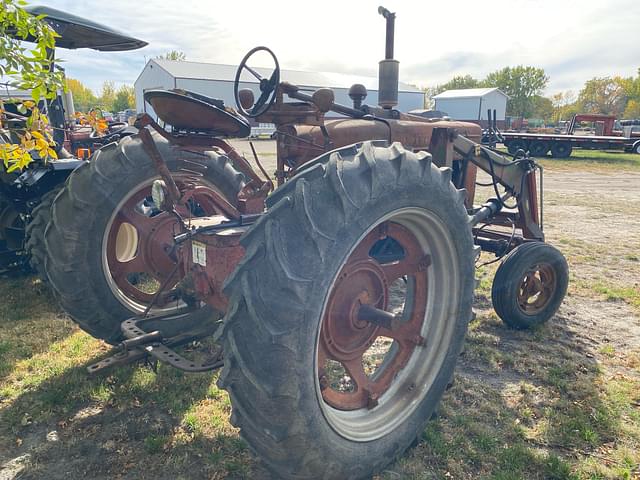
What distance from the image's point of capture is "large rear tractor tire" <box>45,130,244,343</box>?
301 centimetres

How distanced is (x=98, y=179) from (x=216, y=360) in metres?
1.50

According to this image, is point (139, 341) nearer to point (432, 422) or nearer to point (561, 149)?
point (432, 422)

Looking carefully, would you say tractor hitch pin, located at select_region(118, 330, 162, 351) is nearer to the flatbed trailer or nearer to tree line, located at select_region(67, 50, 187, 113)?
the flatbed trailer

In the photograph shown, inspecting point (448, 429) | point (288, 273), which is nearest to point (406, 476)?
point (448, 429)

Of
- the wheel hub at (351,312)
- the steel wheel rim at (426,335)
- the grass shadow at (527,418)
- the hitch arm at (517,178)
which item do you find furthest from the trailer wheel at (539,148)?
the wheel hub at (351,312)

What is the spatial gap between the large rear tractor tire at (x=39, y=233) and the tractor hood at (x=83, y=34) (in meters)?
1.85

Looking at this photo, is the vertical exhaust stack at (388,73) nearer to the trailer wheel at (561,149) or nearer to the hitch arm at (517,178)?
the hitch arm at (517,178)

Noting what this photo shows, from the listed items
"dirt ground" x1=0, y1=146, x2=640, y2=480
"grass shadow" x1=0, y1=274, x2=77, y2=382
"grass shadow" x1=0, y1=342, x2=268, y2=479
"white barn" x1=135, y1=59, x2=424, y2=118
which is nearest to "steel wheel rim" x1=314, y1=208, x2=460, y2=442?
"dirt ground" x1=0, y1=146, x2=640, y2=480

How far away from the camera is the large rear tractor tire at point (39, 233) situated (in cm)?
407

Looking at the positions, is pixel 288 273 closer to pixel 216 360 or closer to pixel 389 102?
pixel 216 360

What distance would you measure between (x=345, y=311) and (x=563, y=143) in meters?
22.9

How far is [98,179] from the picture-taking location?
3.06 metres

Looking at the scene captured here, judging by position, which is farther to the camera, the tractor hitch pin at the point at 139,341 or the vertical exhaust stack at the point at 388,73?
the vertical exhaust stack at the point at 388,73

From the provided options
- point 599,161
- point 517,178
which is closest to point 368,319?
point 517,178
